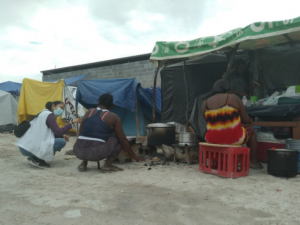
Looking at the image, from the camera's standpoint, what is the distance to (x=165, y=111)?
7.45m

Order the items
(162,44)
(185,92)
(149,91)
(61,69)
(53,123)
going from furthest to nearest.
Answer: (61,69) → (149,91) → (185,92) → (162,44) → (53,123)

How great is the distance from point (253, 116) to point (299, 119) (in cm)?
88

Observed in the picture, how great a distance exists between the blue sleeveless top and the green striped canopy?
2330mm

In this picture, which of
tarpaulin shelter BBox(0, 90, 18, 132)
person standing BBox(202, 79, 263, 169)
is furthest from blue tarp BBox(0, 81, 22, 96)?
person standing BBox(202, 79, 263, 169)

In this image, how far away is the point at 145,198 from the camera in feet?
9.93

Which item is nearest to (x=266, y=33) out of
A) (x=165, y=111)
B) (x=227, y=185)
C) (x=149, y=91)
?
(x=227, y=185)

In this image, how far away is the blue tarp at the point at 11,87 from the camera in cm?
1484

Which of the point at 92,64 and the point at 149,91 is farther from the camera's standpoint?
the point at 92,64

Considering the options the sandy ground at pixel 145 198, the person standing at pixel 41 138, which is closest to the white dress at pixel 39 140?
the person standing at pixel 41 138

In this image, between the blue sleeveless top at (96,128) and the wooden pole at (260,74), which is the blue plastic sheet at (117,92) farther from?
the wooden pole at (260,74)

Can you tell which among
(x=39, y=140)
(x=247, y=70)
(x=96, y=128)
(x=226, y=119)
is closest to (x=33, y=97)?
(x=39, y=140)

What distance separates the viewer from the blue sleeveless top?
4.25 metres

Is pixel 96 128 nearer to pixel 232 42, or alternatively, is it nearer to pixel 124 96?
pixel 232 42

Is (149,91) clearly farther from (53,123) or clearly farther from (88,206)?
(88,206)
